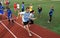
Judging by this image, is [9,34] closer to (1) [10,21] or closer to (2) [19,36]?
(2) [19,36]

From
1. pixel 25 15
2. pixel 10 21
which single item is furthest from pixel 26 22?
pixel 10 21

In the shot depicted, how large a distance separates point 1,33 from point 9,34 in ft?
3.03

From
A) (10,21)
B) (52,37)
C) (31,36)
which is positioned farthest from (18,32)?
(10,21)

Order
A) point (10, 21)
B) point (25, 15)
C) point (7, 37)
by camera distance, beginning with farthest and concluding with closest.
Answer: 1. point (10, 21)
2. point (7, 37)
3. point (25, 15)

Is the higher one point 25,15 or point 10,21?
point 25,15

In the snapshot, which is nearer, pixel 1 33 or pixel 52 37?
pixel 52 37

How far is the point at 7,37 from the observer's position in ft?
47.5

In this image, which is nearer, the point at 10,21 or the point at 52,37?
the point at 52,37

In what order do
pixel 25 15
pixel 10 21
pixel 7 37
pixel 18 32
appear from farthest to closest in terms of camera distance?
pixel 10 21 < pixel 18 32 < pixel 7 37 < pixel 25 15

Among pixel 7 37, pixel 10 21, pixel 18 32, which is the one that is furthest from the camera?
pixel 10 21

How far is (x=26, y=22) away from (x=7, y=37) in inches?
81.9

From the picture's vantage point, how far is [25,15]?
13.5 metres

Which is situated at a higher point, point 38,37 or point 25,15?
point 25,15

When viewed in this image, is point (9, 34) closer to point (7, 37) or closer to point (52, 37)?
point (7, 37)
